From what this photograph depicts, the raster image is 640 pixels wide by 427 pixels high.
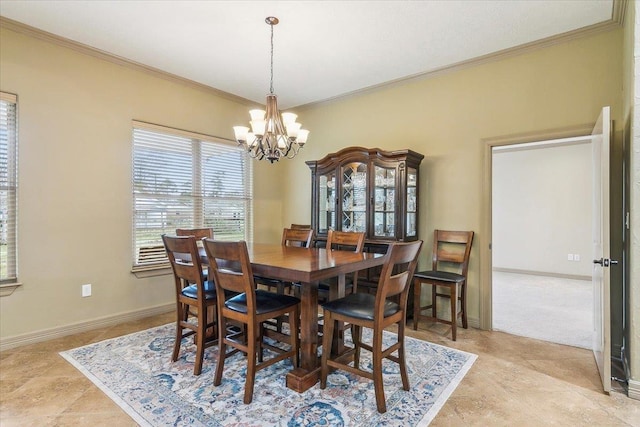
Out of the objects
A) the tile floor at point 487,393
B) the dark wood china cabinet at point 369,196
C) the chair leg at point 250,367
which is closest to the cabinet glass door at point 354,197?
the dark wood china cabinet at point 369,196

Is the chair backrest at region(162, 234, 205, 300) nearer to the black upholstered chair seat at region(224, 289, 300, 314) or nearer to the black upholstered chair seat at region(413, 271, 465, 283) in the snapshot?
the black upholstered chair seat at region(224, 289, 300, 314)

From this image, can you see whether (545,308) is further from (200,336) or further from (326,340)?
(200,336)

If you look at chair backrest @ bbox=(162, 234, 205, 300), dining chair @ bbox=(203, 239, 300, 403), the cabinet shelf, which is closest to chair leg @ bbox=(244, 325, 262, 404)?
dining chair @ bbox=(203, 239, 300, 403)

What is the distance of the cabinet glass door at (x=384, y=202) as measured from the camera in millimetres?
3861

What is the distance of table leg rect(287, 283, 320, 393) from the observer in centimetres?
232

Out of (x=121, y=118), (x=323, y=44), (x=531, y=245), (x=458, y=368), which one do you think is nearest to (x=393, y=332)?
(x=458, y=368)

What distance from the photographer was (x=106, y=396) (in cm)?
224

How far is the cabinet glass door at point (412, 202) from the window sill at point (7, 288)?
3.79 meters

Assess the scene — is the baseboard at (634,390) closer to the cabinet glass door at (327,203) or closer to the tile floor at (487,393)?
the tile floor at (487,393)

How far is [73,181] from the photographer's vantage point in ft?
11.1

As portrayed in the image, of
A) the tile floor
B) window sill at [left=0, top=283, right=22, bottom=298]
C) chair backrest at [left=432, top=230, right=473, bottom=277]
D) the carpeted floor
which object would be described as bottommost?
the tile floor

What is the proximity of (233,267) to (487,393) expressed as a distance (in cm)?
191

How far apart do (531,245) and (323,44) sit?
5.78 m

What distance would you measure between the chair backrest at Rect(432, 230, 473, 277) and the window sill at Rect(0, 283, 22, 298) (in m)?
4.05
